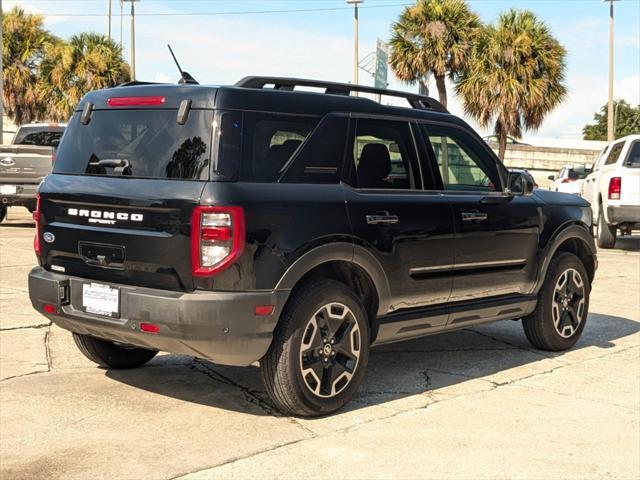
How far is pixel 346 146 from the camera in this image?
17.5 ft

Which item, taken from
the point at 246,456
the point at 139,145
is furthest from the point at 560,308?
the point at 139,145

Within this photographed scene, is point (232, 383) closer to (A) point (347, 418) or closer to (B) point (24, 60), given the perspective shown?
(A) point (347, 418)

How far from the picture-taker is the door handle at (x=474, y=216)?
5987 millimetres

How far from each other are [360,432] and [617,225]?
1216 centimetres

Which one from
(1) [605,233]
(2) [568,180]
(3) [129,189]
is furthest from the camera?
(2) [568,180]

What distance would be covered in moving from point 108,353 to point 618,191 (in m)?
11.4

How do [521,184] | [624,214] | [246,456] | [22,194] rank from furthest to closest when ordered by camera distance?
[22,194] → [624,214] → [521,184] → [246,456]

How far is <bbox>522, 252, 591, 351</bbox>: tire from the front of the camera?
686 cm

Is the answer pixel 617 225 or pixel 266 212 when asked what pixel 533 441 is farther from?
pixel 617 225

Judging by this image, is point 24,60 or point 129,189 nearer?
point 129,189

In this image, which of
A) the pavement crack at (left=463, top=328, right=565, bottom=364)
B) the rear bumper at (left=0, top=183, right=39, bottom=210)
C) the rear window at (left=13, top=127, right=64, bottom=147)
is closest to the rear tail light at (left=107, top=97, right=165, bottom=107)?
the pavement crack at (left=463, top=328, right=565, bottom=364)

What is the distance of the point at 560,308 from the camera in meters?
7.01

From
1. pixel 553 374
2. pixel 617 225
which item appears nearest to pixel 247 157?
pixel 553 374

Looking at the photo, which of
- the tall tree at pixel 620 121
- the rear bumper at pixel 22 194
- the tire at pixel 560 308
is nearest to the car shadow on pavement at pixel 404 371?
the tire at pixel 560 308
